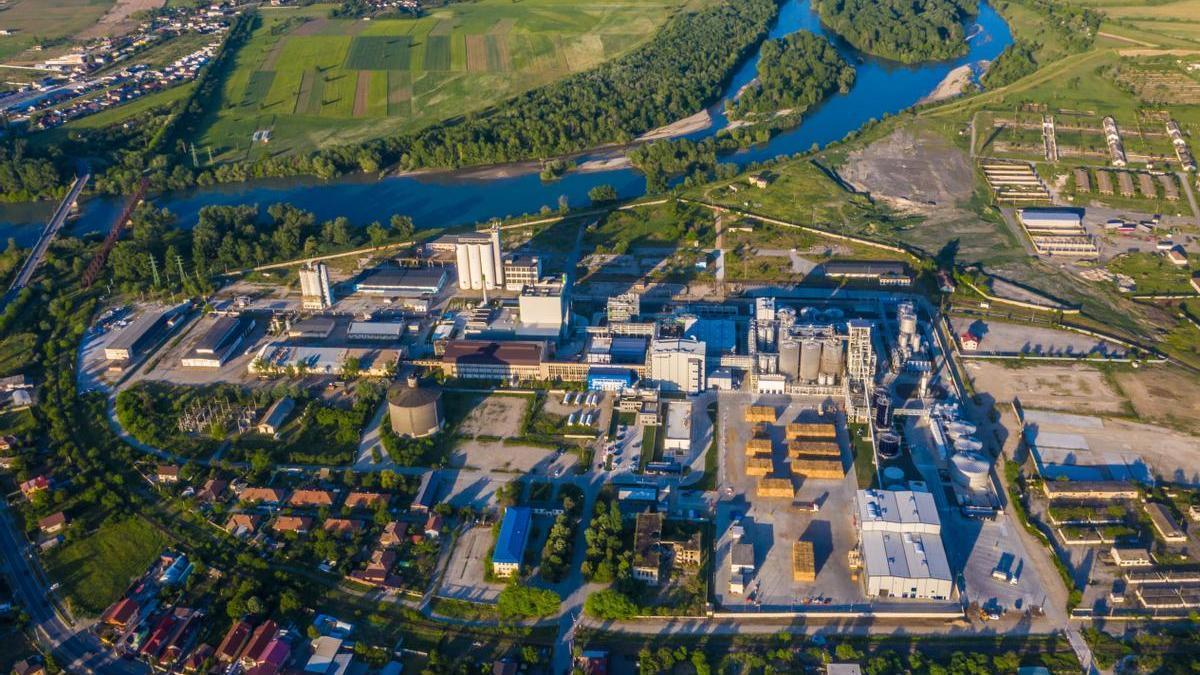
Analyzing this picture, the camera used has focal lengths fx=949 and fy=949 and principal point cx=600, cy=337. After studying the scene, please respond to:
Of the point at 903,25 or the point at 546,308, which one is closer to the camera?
the point at 546,308

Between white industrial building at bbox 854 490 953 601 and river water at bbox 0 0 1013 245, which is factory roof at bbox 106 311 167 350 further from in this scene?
white industrial building at bbox 854 490 953 601

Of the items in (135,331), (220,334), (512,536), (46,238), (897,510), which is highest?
(897,510)

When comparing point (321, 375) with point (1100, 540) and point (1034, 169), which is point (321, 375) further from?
point (1034, 169)

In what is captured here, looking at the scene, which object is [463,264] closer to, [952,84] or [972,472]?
[972,472]

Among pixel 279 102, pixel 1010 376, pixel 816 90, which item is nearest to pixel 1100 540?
pixel 1010 376

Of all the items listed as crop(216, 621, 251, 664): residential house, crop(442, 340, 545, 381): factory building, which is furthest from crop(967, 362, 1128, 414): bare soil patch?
crop(216, 621, 251, 664): residential house

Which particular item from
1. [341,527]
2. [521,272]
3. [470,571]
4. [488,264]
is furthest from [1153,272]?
[341,527]

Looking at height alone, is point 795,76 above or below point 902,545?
below

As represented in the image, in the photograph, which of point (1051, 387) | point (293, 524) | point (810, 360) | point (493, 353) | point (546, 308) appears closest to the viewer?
point (293, 524)
